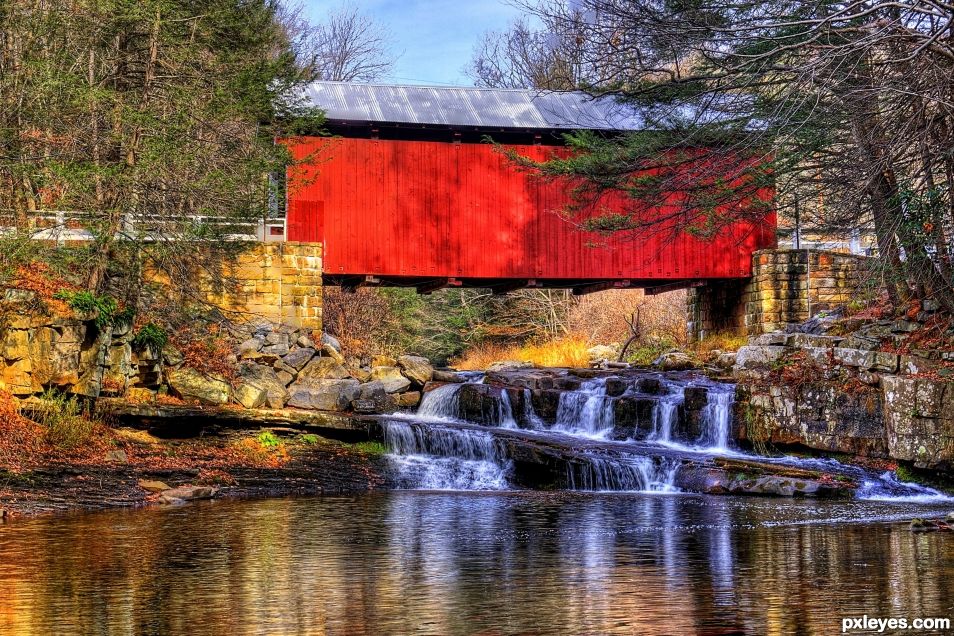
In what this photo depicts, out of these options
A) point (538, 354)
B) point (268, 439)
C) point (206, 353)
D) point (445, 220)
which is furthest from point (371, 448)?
point (538, 354)

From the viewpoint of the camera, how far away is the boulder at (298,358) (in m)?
17.5

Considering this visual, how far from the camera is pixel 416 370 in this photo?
18.5 m

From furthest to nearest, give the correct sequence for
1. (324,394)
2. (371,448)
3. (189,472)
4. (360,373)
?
1. (360,373)
2. (324,394)
3. (371,448)
4. (189,472)

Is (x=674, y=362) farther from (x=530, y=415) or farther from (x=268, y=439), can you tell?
(x=268, y=439)

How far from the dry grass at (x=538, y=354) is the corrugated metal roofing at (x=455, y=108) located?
6.42 metres

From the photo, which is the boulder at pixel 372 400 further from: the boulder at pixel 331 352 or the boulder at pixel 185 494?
the boulder at pixel 185 494

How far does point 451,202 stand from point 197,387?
8.80 meters

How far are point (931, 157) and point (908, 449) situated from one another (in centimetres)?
399

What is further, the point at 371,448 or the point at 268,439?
the point at 371,448

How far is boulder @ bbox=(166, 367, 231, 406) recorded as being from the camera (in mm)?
14219

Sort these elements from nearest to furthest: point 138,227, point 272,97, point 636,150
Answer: point 138,227 → point 636,150 → point 272,97

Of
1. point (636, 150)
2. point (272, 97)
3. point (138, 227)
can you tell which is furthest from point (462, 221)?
point (138, 227)

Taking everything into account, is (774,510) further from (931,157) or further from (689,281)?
(689,281)

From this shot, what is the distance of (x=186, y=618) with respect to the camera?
4598mm
